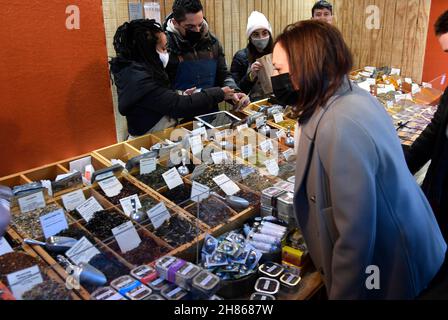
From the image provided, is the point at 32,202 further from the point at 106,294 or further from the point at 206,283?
the point at 206,283

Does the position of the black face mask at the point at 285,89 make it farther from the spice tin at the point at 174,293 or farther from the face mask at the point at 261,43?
the face mask at the point at 261,43

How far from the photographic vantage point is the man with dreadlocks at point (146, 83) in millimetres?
2553

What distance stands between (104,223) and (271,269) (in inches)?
32.0

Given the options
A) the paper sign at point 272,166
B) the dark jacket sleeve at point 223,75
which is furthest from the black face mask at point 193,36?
the paper sign at point 272,166

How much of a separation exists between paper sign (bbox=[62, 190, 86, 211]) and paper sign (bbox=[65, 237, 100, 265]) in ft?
1.62

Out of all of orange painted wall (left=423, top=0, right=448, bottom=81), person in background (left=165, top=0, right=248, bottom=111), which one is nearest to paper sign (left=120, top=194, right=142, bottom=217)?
person in background (left=165, top=0, right=248, bottom=111)

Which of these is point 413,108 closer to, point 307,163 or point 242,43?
point 242,43

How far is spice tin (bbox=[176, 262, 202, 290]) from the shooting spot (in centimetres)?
138

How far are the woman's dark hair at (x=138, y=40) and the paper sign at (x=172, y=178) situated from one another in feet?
2.60

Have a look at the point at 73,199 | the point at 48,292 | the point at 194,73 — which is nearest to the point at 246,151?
the point at 194,73

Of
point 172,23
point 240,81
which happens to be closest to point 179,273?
point 172,23

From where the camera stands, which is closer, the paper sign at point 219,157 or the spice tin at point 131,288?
the spice tin at point 131,288

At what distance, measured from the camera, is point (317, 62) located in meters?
1.32

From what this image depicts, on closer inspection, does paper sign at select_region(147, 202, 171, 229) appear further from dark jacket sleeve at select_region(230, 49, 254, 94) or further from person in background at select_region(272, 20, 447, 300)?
dark jacket sleeve at select_region(230, 49, 254, 94)
